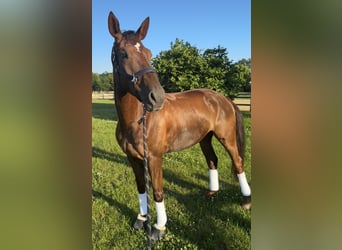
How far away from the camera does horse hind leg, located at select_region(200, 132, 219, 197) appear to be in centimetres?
192

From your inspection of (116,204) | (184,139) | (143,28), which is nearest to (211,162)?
(184,139)

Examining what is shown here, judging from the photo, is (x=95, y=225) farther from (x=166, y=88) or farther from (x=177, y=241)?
(x=166, y=88)

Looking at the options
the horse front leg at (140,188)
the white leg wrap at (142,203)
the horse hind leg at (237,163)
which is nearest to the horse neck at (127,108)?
the horse front leg at (140,188)

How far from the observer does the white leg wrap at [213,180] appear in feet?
6.34

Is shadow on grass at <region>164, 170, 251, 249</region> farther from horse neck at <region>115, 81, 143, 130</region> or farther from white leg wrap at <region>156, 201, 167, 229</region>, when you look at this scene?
horse neck at <region>115, 81, 143, 130</region>

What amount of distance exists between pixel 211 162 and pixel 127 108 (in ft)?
2.15

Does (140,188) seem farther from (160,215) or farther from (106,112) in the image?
(106,112)

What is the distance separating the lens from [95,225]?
1.80 meters

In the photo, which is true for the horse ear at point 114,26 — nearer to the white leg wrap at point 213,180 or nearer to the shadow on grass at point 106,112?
the shadow on grass at point 106,112

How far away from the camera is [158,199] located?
69.6 inches

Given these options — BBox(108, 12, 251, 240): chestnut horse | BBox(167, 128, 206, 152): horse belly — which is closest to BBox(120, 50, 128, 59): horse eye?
BBox(108, 12, 251, 240): chestnut horse

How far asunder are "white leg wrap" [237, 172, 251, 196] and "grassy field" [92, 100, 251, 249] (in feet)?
0.10

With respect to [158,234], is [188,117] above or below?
above
